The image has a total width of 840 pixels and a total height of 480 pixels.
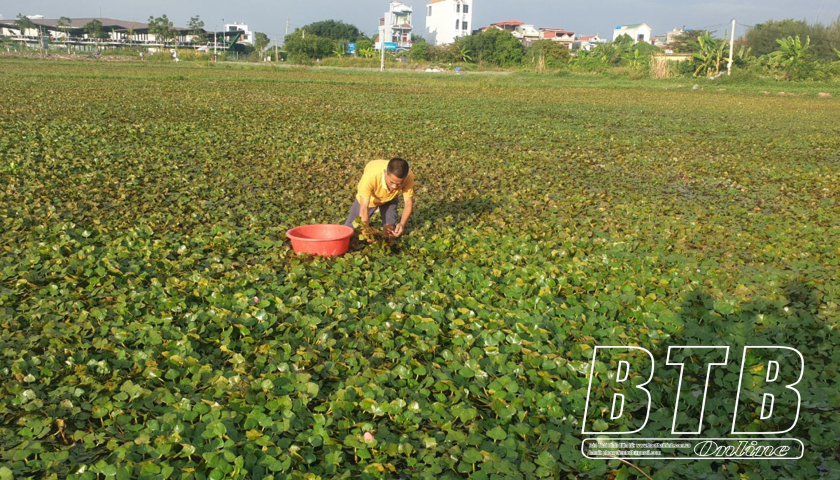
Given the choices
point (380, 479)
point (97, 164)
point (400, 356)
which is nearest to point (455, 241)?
point (400, 356)

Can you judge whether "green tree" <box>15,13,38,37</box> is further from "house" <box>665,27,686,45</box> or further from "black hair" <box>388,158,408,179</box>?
"black hair" <box>388,158,408,179</box>

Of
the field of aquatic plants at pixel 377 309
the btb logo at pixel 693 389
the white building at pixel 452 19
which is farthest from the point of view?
the white building at pixel 452 19

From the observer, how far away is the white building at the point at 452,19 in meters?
86.3

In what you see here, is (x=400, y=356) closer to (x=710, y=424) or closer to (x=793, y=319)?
(x=710, y=424)

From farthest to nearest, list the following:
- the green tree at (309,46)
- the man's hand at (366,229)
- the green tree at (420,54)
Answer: the green tree at (309,46)
the green tree at (420,54)
the man's hand at (366,229)

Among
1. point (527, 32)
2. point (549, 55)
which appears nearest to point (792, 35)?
point (549, 55)

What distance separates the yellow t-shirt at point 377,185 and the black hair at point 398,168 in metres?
0.18

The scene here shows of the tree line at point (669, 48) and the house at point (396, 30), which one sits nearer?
the tree line at point (669, 48)

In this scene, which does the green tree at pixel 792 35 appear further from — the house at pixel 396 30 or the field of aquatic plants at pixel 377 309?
the field of aquatic plants at pixel 377 309

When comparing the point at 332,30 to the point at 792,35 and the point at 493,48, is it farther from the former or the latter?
the point at 792,35

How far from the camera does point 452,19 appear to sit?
86625 mm

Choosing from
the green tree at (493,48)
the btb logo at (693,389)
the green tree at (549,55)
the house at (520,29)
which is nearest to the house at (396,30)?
the house at (520,29)

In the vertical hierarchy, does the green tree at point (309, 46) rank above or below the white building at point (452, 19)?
below

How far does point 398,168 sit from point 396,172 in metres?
0.04
